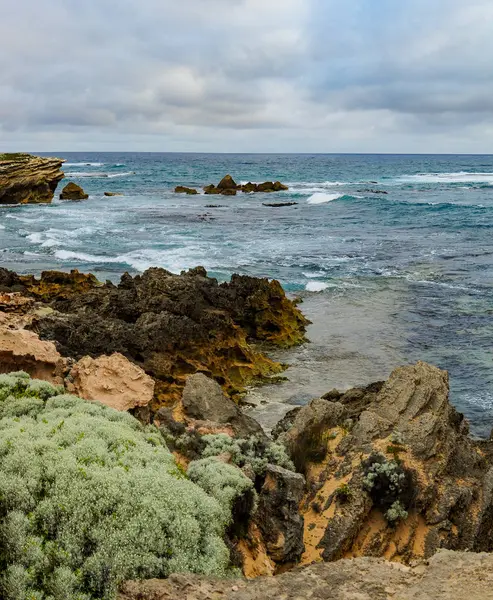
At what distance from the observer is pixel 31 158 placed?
7375 centimetres

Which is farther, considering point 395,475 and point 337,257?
point 337,257

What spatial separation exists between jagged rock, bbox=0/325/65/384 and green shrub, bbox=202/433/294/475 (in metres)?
3.28

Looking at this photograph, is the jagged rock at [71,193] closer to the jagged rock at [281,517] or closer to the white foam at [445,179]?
the white foam at [445,179]

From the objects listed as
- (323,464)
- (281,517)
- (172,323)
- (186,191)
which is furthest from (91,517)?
(186,191)

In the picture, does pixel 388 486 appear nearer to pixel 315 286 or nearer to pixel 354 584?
pixel 354 584

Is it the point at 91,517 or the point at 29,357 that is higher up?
the point at 29,357

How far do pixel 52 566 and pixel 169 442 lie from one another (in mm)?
3423

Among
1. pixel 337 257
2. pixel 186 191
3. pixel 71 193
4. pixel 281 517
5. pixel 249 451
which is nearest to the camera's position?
pixel 281 517

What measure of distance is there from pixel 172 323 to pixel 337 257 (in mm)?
24207

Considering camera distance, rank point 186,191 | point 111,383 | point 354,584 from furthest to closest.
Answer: point 186,191 → point 111,383 → point 354,584

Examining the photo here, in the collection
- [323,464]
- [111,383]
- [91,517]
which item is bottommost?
[323,464]

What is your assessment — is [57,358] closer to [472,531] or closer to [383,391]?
[383,391]

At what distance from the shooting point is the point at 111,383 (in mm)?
10656

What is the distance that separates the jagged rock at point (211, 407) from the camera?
11.5 m
